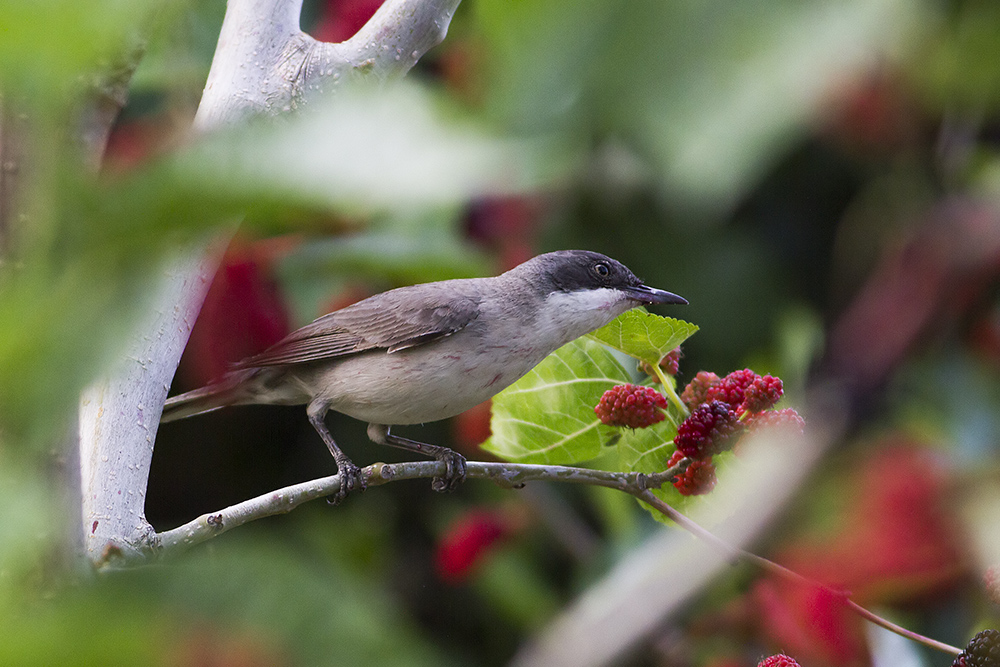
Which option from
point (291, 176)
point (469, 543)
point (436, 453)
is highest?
point (291, 176)

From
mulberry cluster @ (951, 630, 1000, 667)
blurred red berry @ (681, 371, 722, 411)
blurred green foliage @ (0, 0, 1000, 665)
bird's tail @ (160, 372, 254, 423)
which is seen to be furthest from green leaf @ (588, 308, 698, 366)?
bird's tail @ (160, 372, 254, 423)

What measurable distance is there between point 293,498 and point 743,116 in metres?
1.38

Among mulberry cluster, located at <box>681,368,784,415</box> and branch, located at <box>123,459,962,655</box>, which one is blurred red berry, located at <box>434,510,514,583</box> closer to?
branch, located at <box>123,459,962,655</box>

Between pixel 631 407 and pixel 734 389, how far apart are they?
0.20 meters

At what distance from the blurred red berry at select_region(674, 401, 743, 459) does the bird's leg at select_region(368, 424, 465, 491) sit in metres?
0.58

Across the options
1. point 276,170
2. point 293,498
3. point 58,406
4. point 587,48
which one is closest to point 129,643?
point 58,406

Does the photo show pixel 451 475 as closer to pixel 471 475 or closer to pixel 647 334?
pixel 471 475

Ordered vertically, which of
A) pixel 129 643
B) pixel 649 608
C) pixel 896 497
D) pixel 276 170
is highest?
pixel 276 170

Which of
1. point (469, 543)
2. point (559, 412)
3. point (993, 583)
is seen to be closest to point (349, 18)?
point (559, 412)

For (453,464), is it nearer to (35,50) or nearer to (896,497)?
(896,497)

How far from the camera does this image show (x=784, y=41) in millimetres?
424

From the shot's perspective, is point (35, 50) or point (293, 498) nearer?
A: point (35, 50)

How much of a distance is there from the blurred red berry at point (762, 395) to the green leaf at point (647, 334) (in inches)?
6.0

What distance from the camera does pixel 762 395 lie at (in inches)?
67.7
